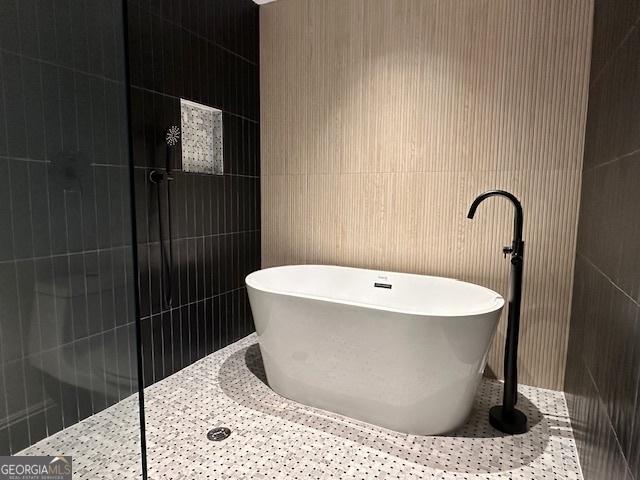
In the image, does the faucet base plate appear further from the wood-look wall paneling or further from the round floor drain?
the round floor drain

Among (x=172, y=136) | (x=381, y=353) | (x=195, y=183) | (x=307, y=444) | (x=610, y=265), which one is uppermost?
(x=172, y=136)

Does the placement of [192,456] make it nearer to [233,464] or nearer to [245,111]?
[233,464]

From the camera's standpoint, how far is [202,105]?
8.40 feet

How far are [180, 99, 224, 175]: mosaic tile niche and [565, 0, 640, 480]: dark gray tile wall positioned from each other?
2222mm

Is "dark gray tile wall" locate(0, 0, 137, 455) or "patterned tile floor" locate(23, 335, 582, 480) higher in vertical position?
"dark gray tile wall" locate(0, 0, 137, 455)

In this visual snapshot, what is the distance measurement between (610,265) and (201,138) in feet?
7.90

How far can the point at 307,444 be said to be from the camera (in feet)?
5.85

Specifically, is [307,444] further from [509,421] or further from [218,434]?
[509,421]

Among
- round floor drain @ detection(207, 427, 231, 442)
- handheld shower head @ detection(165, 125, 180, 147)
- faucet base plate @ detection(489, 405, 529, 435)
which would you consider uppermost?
handheld shower head @ detection(165, 125, 180, 147)

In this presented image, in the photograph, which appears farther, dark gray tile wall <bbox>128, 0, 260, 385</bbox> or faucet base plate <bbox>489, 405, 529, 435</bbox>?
dark gray tile wall <bbox>128, 0, 260, 385</bbox>

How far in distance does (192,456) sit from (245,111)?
229cm

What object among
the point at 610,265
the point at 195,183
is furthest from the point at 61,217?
the point at 610,265

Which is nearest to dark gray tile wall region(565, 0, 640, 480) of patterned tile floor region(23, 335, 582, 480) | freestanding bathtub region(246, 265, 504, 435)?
patterned tile floor region(23, 335, 582, 480)

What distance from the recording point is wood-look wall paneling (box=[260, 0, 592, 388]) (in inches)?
87.0
